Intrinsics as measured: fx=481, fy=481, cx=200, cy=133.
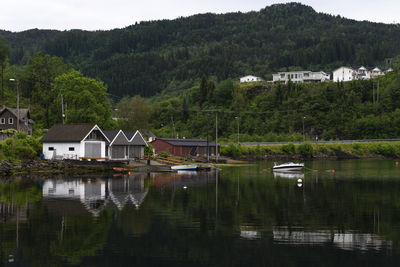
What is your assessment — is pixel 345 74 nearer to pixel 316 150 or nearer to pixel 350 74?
pixel 350 74

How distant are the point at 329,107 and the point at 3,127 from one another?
101 metres

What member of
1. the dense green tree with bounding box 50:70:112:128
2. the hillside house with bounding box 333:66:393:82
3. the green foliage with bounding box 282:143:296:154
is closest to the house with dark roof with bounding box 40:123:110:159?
the dense green tree with bounding box 50:70:112:128

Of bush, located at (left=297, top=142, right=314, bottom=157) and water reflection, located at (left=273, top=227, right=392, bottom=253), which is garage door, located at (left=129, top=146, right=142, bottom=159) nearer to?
bush, located at (left=297, top=142, right=314, bottom=157)

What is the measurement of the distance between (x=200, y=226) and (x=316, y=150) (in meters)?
102

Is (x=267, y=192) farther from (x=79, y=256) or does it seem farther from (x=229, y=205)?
(x=79, y=256)

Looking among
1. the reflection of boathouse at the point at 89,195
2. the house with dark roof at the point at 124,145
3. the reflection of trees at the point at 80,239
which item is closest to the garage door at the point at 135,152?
the house with dark roof at the point at 124,145

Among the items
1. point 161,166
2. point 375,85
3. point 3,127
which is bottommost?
point 161,166

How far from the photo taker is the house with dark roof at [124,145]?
8200cm

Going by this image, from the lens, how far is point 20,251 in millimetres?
23141

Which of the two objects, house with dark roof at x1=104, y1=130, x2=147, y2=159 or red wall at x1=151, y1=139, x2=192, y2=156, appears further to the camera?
red wall at x1=151, y1=139, x2=192, y2=156

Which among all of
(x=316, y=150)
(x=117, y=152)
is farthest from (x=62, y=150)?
(x=316, y=150)

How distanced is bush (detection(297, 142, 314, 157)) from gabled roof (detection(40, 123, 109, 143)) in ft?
207

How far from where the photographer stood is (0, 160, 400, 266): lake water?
22094 millimetres

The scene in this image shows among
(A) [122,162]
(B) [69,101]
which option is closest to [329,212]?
(A) [122,162]
